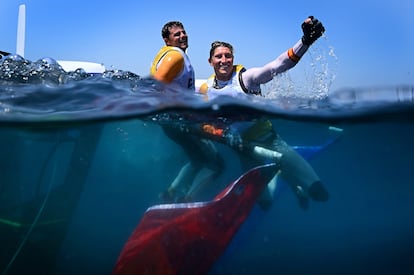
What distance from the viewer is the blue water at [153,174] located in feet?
16.9

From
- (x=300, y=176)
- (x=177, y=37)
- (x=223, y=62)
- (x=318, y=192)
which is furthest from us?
(x=318, y=192)

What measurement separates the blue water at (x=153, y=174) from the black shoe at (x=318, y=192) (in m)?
0.12

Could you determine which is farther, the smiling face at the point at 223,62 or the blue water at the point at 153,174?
the smiling face at the point at 223,62

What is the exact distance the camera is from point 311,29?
5.11 m

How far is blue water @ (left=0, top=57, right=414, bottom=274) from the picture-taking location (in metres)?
5.14

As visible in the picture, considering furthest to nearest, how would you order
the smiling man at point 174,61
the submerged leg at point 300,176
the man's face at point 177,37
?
the man's face at point 177,37 < the submerged leg at point 300,176 < the smiling man at point 174,61

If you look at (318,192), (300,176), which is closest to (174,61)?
(300,176)

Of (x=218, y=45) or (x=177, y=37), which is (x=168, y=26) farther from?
(x=218, y=45)

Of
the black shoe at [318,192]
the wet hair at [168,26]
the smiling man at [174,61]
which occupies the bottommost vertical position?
the black shoe at [318,192]

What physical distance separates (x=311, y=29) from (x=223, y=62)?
134cm

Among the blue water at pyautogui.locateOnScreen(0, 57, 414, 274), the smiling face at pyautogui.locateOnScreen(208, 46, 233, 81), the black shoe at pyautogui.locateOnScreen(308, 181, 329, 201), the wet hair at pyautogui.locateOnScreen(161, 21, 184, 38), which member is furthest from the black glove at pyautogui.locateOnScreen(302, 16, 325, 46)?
the black shoe at pyautogui.locateOnScreen(308, 181, 329, 201)

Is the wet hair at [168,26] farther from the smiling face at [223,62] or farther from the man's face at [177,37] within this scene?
the smiling face at [223,62]

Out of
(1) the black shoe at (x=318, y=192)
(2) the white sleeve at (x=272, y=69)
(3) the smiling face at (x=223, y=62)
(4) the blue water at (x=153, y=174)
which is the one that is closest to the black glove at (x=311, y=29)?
(2) the white sleeve at (x=272, y=69)

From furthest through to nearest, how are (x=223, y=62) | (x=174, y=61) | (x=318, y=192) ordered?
(x=318, y=192) < (x=223, y=62) < (x=174, y=61)
